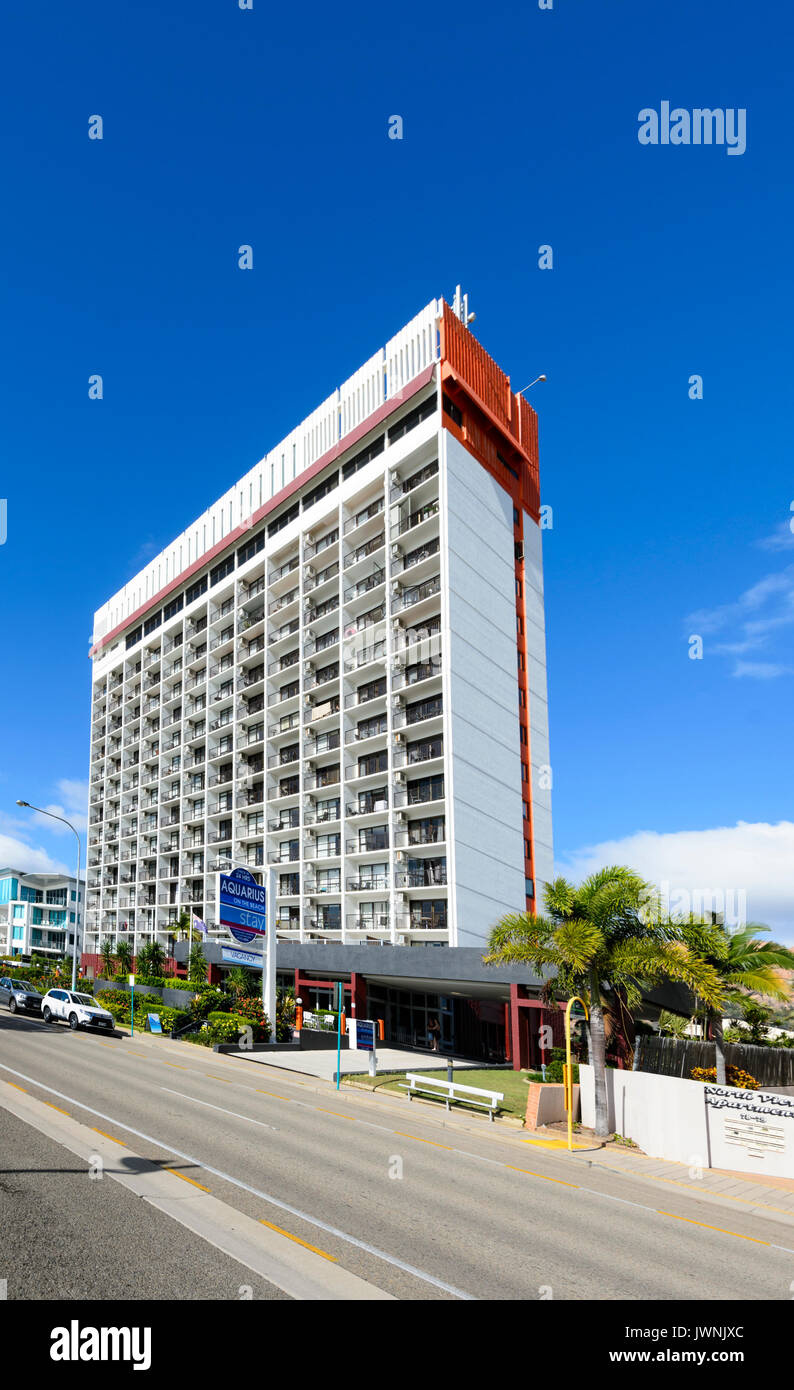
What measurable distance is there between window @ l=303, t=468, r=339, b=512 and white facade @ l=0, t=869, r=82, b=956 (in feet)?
299

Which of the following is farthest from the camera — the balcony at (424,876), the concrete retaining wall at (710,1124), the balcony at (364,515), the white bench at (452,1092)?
the balcony at (364,515)

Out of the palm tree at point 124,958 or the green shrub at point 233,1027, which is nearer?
the green shrub at point 233,1027

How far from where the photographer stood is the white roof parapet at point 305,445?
2151 inches

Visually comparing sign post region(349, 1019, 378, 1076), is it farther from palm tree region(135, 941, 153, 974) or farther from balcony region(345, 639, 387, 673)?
palm tree region(135, 941, 153, 974)

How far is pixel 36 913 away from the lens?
455 feet

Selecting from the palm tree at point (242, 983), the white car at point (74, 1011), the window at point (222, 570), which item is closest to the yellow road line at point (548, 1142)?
the white car at point (74, 1011)

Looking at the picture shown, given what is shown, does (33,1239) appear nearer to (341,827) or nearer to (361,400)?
(341,827)

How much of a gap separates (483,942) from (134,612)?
5478 centimetres

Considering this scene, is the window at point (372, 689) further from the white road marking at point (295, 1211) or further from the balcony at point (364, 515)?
the white road marking at point (295, 1211)

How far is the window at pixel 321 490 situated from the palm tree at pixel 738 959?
4292cm

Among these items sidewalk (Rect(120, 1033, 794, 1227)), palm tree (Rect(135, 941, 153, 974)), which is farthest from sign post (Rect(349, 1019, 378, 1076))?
palm tree (Rect(135, 941, 153, 974))

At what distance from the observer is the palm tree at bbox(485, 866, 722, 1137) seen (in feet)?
72.6
